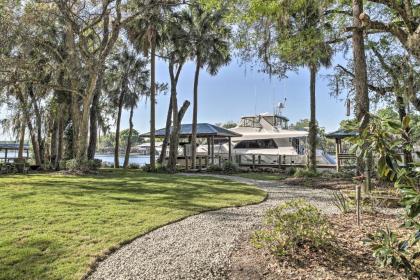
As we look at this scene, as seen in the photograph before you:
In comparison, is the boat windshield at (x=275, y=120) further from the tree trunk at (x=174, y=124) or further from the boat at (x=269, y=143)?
the tree trunk at (x=174, y=124)

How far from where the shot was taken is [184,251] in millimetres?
4598

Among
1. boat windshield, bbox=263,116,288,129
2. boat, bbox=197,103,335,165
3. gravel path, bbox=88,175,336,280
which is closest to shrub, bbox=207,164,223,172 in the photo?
boat, bbox=197,103,335,165

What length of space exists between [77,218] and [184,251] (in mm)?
2704

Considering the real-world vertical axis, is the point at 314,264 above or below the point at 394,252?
below

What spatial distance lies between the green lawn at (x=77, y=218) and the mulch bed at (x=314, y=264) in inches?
70.2

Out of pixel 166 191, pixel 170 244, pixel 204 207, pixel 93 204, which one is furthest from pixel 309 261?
pixel 166 191

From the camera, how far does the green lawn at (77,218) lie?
411 centimetres

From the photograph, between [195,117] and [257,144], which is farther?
[257,144]

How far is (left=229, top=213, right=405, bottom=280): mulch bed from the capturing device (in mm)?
3662

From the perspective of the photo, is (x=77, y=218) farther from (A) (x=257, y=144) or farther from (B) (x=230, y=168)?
(A) (x=257, y=144)

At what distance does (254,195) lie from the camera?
32.0ft

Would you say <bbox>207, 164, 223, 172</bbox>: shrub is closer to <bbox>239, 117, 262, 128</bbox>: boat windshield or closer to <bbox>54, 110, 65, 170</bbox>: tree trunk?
<bbox>54, 110, 65, 170</bbox>: tree trunk

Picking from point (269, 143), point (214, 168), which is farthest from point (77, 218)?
point (269, 143)

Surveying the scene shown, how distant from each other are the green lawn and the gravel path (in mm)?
264
